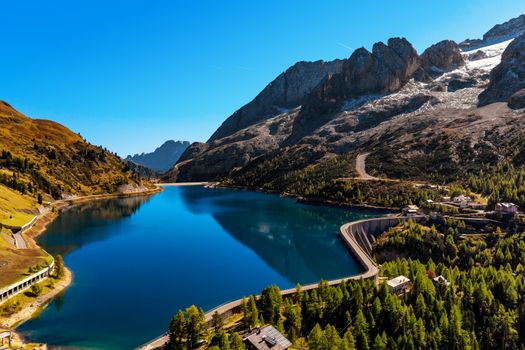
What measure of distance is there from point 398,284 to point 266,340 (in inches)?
1218

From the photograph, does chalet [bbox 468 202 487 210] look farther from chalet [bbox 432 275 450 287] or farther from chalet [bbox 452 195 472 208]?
chalet [bbox 432 275 450 287]

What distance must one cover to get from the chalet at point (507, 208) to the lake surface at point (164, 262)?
4813cm

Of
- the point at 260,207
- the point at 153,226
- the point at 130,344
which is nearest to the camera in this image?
the point at 130,344

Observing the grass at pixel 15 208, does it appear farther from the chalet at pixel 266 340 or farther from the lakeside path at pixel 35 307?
the chalet at pixel 266 340

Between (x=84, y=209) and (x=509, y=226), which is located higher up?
(x=84, y=209)

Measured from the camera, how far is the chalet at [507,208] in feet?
367

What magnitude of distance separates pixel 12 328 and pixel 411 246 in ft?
301

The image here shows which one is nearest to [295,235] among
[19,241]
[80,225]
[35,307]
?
[80,225]

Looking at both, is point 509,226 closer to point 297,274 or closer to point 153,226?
point 297,274

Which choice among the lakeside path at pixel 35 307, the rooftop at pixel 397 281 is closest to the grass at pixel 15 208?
the lakeside path at pixel 35 307

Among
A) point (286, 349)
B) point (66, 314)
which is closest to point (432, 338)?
point (286, 349)

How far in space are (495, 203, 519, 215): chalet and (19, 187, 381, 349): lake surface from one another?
158ft

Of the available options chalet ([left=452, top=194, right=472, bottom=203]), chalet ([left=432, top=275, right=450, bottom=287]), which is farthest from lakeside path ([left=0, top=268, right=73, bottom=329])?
chalet ([left=452, top=194, right=472, bottom=203])

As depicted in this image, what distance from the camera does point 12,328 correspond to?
58.9m
